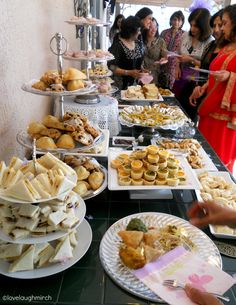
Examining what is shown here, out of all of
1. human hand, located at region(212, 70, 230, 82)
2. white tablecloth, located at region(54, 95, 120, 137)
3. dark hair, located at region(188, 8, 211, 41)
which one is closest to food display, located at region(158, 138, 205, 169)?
white tablecloth, located at region(54, 95, 120, 137)

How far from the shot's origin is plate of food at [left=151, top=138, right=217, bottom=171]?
4.14 ft

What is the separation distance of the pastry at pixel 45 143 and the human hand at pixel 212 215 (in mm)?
472

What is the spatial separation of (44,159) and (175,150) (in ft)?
2.54

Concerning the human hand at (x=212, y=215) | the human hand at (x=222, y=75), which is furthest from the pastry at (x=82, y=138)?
the human hand at (x=222, y=75)

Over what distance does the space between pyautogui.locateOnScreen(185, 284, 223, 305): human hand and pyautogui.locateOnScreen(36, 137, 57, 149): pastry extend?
56 centimetres

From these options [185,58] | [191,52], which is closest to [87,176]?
[185,58]

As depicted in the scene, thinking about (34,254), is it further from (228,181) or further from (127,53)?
(127,53)

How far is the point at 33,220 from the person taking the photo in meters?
0.63

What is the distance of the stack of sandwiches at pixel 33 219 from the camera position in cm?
63

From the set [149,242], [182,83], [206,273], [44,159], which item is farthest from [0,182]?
[182,83]

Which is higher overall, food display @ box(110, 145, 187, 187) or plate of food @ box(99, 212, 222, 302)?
food display @ box(110, 145, 187, 187)

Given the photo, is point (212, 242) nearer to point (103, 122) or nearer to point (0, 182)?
point (0, 182)

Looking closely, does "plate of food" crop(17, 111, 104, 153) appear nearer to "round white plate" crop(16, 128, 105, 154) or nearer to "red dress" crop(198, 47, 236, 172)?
"round white plate" crop(16, 128, 105, 154)

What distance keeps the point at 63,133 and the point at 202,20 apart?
6.92ft
